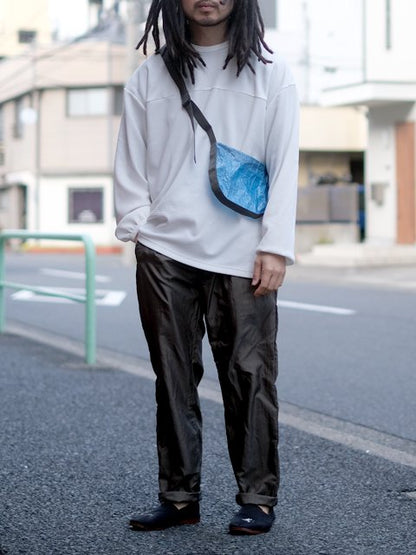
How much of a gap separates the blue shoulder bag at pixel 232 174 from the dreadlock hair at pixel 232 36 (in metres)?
0.05

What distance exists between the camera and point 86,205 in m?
42.1

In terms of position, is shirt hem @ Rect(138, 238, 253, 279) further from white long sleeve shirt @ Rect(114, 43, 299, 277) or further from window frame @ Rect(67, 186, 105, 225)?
window frame @ Rect(67, 186, 105, 225)

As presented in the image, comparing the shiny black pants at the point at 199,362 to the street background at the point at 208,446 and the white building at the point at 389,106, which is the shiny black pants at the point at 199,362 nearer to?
the street background at the point at 208,446

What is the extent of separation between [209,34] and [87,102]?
3883 centimetres

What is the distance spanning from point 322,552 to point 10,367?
14.7 ft

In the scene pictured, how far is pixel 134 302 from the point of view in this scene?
13.0 metres

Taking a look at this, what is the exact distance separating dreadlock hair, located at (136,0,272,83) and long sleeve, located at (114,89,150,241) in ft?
0.65

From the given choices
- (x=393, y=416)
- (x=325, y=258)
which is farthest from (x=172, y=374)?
(x=325, y=258)

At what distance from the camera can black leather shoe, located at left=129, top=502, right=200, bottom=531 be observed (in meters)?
3.36

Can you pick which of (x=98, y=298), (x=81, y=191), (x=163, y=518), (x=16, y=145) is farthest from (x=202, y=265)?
(x=16, y=145)

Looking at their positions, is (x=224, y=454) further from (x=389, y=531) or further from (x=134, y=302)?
(x=134, y=302)

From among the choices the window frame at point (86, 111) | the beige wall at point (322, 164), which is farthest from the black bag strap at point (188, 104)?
the window frame at point (86, 111)

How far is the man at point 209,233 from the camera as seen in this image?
3.25 m

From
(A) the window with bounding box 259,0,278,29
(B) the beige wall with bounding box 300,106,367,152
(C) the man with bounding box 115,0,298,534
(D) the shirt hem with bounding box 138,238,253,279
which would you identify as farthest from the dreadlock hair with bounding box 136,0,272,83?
(A) the window with bounding box 259,0,278,29
